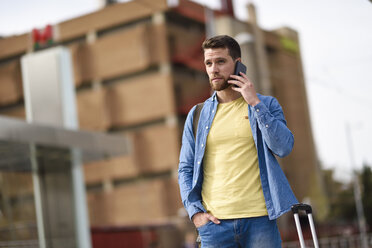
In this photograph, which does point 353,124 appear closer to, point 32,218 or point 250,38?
point 32,218

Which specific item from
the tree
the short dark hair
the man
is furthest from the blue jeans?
the tree

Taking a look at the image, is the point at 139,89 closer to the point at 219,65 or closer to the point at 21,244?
the point at 21,244

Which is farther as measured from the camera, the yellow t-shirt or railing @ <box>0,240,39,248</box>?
railing @ <box>0,240,39,248</box>

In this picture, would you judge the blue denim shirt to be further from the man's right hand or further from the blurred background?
the blurred background

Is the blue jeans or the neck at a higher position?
the neck

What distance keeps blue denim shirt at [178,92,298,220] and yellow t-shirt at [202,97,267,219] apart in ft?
0.12

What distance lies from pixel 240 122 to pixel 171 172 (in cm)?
3889

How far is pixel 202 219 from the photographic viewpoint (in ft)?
9.96

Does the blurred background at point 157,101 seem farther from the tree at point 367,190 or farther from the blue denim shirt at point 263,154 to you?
the blue denim shirt at point 263,154

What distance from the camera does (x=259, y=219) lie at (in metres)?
2.98

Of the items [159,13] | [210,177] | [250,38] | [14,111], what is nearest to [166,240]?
[159,13]

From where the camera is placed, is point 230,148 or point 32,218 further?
A: point 32,218

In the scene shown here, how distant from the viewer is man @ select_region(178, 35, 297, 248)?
9.75 feet

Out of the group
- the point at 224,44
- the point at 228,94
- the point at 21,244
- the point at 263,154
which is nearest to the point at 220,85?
the point at 228,94
